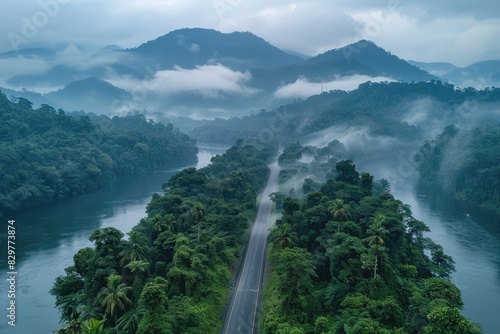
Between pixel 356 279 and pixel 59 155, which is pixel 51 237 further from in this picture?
pixel 356 279

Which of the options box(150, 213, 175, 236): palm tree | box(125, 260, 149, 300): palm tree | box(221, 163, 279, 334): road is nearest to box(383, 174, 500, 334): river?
box(221, 163, 279, 334): road

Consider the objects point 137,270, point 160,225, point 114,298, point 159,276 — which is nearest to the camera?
point 114,298

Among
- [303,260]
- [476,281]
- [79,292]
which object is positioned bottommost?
[476,281]

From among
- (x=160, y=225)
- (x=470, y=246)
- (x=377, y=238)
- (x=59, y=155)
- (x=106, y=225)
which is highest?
(x=59, y=155)

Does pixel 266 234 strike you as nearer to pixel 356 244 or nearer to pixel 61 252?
pixel 356 244

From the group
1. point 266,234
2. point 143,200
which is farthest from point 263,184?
point 266,234

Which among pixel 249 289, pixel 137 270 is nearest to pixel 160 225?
pixel 137 270

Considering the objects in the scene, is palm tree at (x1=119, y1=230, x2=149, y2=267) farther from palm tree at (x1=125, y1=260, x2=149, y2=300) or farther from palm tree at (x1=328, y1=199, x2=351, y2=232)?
palm tree at (x1=328, y1=199, x2=351, y2=232)

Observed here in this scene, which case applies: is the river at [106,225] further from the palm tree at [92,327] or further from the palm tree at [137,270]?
the palm tree at [92,327]
